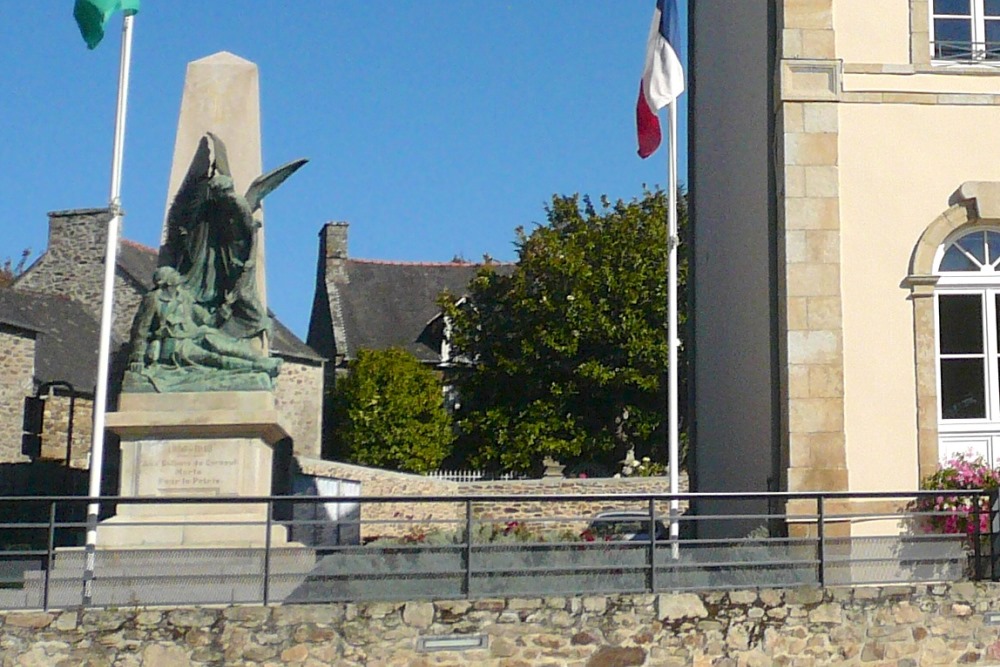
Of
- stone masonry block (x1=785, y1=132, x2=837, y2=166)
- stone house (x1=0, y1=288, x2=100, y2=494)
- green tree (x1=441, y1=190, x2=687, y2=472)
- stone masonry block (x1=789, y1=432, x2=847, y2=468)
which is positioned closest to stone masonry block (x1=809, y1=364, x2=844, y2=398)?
stone masonry block (x1=789, y1=432, x2=847, y2=468)

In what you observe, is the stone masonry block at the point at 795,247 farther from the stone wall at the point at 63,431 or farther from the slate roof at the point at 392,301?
the slate roof at the point at 392,301

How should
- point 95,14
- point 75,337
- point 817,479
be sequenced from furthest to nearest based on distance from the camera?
1. point 75,337
2. point 95,14
3. point 817,479

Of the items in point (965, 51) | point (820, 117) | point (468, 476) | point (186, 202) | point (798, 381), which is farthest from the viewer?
point (468, 476)

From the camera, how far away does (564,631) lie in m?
8.83

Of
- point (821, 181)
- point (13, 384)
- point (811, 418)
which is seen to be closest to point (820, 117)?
point (821, 181)

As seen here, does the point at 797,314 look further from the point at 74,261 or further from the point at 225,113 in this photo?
the point at 74,261

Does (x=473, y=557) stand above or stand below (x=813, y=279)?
below

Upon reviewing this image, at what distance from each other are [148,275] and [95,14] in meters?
20.3

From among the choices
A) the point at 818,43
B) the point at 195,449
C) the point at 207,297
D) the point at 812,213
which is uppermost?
the point at 818,43

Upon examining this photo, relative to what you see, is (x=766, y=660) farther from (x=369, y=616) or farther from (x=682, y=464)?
(x=682, y=464)

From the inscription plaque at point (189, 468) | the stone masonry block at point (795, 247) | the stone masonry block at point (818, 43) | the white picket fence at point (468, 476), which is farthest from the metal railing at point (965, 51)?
the white picket fence at point (468, 476)

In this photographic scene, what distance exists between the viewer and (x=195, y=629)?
8438 millimetres

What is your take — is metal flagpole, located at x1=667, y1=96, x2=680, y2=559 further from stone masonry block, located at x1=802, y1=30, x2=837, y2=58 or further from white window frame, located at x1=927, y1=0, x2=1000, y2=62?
white window frame, located at x1=927, y1=0, x2=1000, y2=62

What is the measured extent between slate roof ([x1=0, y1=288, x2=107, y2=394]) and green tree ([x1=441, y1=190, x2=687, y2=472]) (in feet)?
28.8
